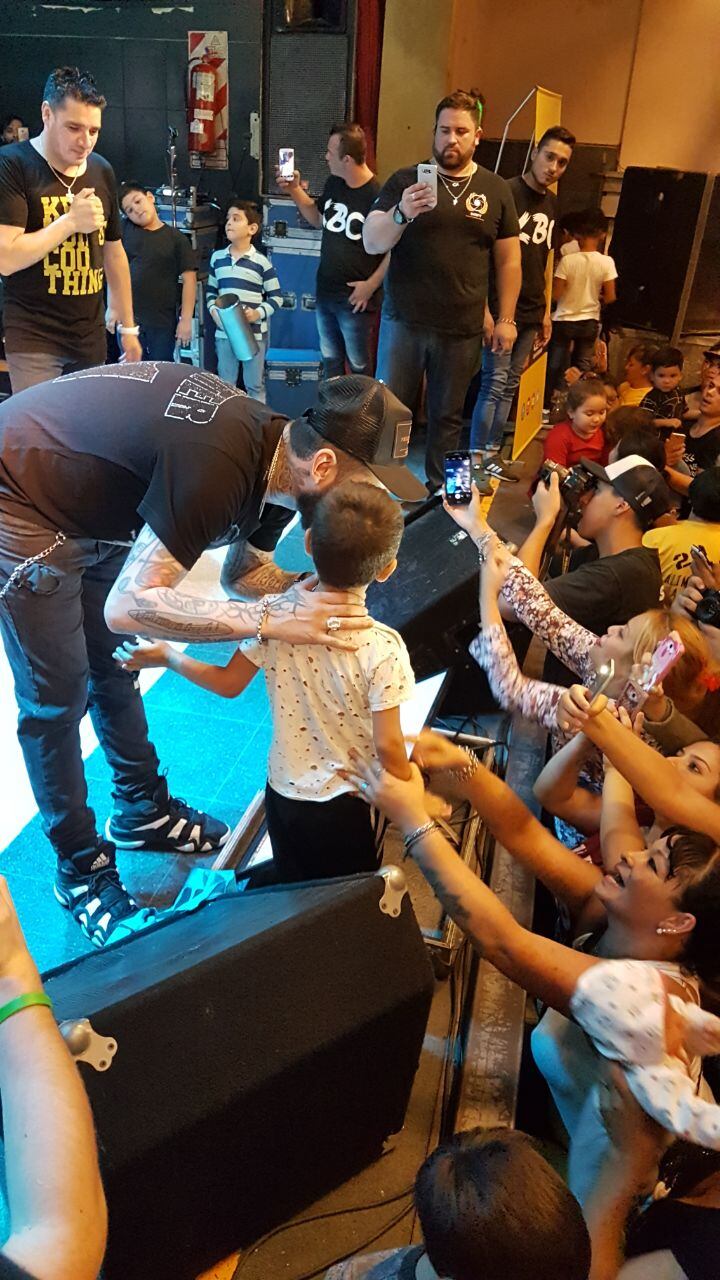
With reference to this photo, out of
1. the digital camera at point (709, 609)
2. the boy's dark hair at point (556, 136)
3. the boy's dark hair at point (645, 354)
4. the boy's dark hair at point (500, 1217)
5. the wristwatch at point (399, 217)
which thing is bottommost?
the boy's dark hair at point (500, 1217)

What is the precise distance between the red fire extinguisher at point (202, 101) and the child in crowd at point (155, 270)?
139cm

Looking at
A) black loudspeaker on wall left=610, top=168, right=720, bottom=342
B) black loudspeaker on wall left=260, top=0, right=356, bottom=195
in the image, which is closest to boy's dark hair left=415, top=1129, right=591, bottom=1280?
black loudspeaker on wall left=260, top=0, right=356, bottom=195

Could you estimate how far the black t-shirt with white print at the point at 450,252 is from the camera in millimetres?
3836

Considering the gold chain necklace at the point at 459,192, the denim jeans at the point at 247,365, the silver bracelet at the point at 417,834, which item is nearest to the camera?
the silver bracelet at the point at 417,834

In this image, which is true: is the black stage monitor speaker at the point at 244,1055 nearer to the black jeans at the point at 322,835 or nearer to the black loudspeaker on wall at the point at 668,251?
the black jeans at the point at 322,835

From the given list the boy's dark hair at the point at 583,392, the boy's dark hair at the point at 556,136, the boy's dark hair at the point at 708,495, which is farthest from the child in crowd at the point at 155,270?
the boy's dark hair at the point at 708,495

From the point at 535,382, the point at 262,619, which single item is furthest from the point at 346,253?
the point at 262,619

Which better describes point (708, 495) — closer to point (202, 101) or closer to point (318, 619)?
point (318, 619)

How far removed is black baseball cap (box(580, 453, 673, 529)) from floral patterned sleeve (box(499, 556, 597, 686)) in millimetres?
460

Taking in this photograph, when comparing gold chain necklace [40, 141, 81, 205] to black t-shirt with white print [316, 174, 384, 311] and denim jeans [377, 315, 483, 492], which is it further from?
black t-shirt with white print [316, 174, 384, 311]

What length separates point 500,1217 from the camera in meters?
0.95

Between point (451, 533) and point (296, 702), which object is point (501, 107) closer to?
point (451, 533)

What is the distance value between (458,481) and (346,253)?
2522 millimetres

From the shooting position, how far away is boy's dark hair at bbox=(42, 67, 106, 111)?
262cm
